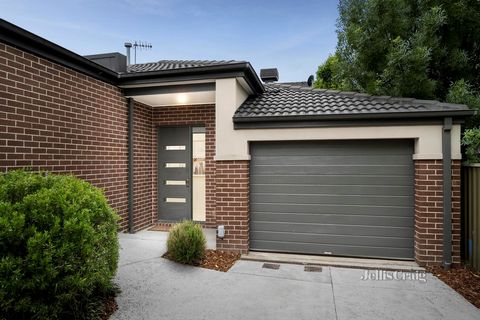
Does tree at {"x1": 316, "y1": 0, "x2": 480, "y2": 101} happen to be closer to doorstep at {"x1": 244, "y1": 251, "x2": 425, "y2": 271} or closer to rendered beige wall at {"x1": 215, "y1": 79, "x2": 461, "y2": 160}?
rendered beige wall at {"x1": 215, "y1": 79, "x2": 461, "y2": 160}

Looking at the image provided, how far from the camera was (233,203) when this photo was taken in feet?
17.5

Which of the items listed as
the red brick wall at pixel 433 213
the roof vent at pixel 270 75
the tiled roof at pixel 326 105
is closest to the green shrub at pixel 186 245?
the tiled roof at pixel 326 105

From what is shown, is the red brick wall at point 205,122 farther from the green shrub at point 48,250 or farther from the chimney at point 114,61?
the green shrub at point 48,250

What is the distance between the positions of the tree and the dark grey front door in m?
5.48

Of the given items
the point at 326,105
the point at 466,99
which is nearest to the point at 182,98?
the point at 326,105

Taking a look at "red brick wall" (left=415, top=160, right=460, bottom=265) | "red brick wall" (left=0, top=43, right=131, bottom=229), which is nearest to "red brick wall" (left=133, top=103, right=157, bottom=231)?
"red brick wall" (left=0, top=43, right=131, bottom=229)

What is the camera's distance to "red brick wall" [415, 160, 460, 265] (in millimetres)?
4652

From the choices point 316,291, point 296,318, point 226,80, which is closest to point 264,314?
point 296,318

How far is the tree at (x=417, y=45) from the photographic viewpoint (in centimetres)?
634

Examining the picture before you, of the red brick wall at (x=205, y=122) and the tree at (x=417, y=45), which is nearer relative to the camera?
the tree at (x=417, y=45)

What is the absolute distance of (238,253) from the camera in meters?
5.29

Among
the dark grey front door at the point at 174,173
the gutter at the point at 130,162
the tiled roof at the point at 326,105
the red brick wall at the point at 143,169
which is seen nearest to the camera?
the tiled roof at the point at 326,105

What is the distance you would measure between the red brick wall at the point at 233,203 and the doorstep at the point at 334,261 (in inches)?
14.9

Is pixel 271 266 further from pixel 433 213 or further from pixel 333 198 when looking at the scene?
pixel 433 213
